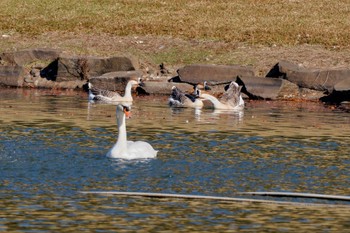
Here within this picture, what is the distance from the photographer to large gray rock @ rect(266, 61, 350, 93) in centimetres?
3528

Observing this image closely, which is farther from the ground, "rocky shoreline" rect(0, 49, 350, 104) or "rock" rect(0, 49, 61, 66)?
"rock" rect(0, 49, 61, 66)

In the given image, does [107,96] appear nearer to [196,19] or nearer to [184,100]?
Result: [184,100]

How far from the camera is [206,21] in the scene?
46625mm

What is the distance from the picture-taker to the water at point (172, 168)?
1368 centimetres

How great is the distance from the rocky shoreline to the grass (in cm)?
266

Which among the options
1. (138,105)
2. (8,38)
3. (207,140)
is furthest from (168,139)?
(8,38)

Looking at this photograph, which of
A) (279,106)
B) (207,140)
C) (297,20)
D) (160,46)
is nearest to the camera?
(207,140)

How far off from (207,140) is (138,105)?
9.53 m

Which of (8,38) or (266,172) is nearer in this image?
(266,172)

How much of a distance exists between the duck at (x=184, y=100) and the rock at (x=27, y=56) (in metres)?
8.85

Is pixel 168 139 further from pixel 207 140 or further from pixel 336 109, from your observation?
pixel 336 109

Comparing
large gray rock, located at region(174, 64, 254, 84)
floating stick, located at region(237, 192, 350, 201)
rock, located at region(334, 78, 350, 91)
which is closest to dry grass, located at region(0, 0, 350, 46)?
large gray rock, located at region(174, 64, 254, 84)

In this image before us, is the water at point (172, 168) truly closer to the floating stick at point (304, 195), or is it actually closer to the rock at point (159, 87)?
the floating stick at point (304, 195)

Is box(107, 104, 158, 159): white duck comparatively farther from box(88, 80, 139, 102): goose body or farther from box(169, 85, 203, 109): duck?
box(88, 80, 139, 102): goose body
